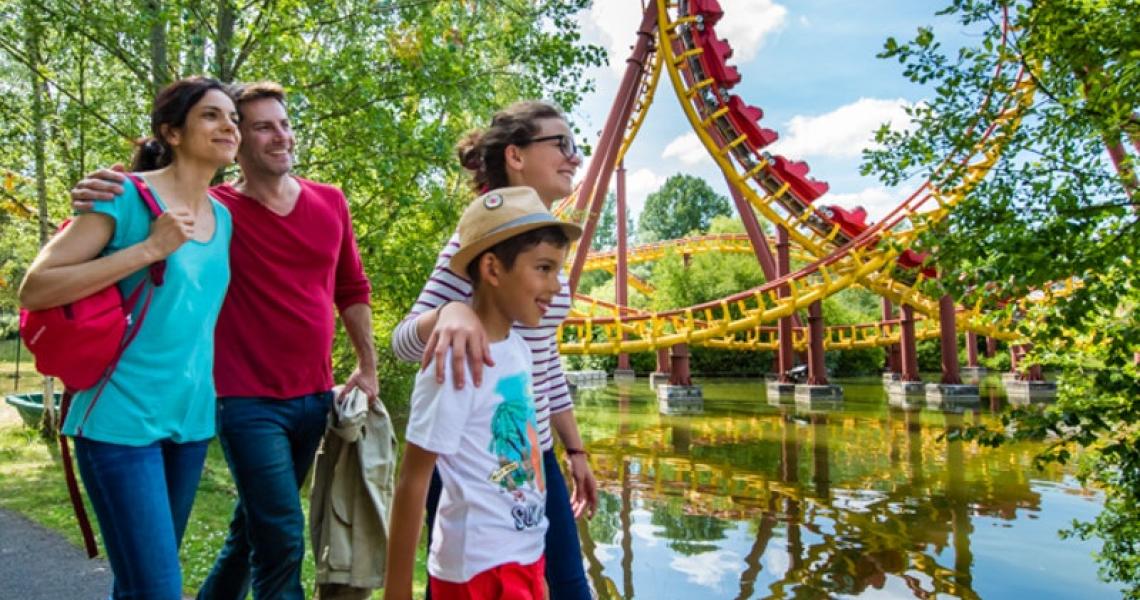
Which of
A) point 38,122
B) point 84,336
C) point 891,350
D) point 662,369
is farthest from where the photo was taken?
point 891,350

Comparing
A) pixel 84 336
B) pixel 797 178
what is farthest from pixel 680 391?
pixel 84 336

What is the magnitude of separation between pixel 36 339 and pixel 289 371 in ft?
2.03

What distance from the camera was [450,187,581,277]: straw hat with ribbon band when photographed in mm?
1407

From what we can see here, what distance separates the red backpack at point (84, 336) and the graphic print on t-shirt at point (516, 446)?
778mm

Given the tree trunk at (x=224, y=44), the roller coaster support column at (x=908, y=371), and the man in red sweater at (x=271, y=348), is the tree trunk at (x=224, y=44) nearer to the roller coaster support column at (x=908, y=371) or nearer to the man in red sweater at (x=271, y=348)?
the man in red sweater at (x=271, y=348)

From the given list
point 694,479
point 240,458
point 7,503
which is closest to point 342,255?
point 240,458

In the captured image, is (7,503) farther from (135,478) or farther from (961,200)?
(961,200)

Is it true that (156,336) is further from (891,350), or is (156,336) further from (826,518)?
(891,350)

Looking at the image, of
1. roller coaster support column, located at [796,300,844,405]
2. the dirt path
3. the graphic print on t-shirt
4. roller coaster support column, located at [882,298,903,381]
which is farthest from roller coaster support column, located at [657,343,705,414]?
the graphic print on t-shirt

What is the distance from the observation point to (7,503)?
204 inches

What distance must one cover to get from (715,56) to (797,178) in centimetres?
309

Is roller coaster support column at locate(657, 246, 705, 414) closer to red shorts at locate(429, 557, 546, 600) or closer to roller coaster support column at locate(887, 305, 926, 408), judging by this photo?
roller coaster support column at locate(887, 305, 926, 408)

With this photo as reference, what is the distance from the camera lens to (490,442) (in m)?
1.41

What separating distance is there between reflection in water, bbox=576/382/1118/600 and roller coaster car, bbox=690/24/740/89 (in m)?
7.99
